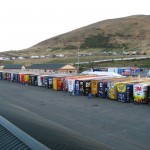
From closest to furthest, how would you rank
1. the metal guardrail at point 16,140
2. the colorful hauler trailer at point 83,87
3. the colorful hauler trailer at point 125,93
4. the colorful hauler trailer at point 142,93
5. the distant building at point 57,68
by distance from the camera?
→ the metal guardrail at point 16,140
the colorful hauler trailer at point 142,93
the colorful hauler trailer at point 125,93
the colorful hauler trailer at point 83,87
the distant building at point 57,68

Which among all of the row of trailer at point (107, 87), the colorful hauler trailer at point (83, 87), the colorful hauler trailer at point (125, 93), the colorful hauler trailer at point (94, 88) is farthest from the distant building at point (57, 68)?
the colorful hauler trailer at point (125, 93)

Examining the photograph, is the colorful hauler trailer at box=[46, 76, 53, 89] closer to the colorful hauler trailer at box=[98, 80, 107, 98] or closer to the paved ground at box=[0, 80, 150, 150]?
the paved ground at box=[0, 80, 150, 150]

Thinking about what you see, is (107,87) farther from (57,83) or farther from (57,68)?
(57,68)

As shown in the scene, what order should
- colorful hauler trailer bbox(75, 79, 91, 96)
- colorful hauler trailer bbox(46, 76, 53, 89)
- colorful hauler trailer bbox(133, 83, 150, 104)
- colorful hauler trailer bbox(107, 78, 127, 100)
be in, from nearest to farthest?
1. colorful hauler trailer bbox(133, 83, 150, 104)
2. colorful hauler trailer bbox(107, 78, 127, 100)
3. colorful hauler trailer bbox(75, 79, 91, 96)
4. colorful hauler trailer bbox(46, 76, 53, 89)

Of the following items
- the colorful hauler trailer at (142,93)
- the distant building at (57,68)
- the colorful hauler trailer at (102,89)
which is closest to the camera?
the colorful hauler trailer at (142,93)

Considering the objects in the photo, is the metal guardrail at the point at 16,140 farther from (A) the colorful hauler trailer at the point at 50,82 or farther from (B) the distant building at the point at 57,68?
(B) the distant building at the point at 57,68

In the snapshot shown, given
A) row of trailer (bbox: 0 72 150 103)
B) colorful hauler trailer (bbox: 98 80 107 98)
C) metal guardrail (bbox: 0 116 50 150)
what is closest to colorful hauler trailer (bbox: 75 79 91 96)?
row of trailer (bbox: 0 72 150 103)

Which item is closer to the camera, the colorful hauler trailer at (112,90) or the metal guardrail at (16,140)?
the metal guardrail at (16,140)

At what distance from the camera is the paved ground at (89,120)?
1772 centimetres

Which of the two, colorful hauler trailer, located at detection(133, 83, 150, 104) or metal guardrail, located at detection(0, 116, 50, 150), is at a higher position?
metal guardrail, located at detection(0, 116, 50, 150)

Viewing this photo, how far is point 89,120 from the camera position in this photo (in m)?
30.7

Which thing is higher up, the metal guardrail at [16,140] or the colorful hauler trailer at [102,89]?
the metal guardrail at [16,140]

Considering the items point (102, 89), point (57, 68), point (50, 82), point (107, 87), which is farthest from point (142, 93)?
point (57, 68)

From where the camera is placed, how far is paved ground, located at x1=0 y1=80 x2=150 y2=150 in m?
17.7
